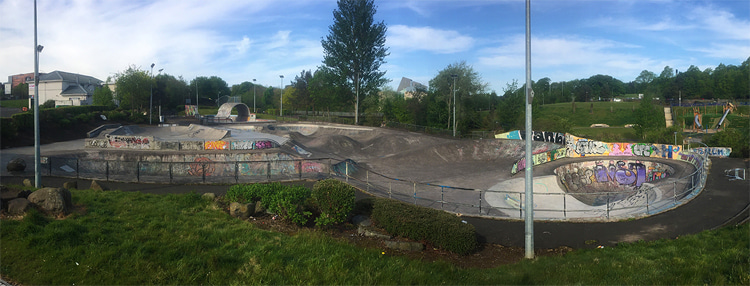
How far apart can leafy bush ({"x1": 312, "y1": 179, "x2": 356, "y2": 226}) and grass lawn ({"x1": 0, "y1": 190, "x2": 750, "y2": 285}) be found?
4.36 ft

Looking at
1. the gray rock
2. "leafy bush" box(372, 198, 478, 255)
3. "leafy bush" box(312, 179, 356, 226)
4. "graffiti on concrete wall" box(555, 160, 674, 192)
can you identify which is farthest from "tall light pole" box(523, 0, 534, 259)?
"graffiti on concrete wall" box(555, 160, 674, 192)

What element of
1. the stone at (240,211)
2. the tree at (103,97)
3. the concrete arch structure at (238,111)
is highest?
the tree at (103,97)

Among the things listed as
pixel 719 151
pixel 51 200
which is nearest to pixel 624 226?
pixel 51 200

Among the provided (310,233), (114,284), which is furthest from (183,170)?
(114,284)

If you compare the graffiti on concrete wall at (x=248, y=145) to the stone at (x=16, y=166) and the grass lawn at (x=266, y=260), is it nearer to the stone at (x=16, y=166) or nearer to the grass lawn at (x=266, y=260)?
the stone at (x=16, y=166)

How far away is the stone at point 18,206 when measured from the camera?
10.8 metres

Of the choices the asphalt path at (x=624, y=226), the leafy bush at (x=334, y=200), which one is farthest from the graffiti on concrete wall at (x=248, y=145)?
the leafy bush at (x=334, y=200)

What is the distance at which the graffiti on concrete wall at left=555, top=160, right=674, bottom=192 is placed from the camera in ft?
105

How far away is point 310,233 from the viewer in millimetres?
10898

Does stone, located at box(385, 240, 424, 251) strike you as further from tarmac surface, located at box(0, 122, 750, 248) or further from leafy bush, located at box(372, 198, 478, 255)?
tarmac surface, located at box(0, 122, 750, 248)

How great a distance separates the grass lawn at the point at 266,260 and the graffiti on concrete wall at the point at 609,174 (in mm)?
22406

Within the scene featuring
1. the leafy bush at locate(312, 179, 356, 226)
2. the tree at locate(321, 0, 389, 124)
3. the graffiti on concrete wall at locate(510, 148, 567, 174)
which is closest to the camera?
the leafy bush at locate(312, 179, 356, 226)

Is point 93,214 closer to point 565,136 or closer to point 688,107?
point 565,136

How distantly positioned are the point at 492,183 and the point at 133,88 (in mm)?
59947
